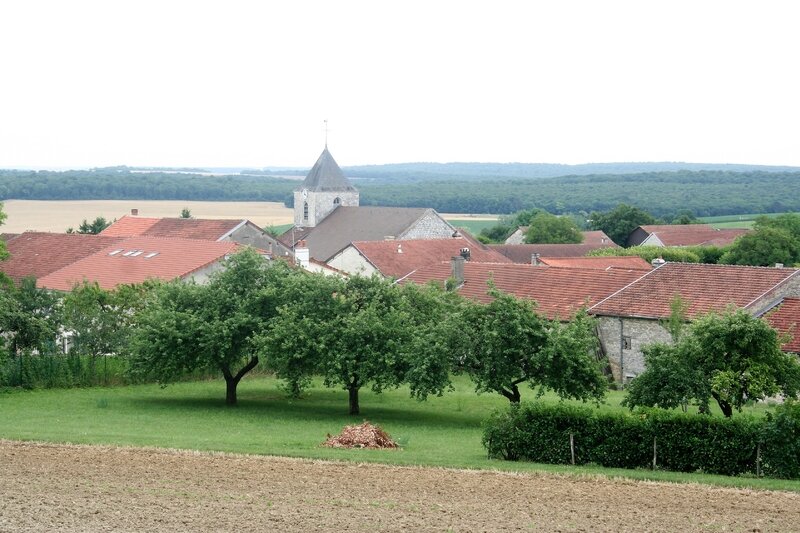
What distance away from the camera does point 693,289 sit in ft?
170

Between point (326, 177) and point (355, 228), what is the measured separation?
13.8 metres

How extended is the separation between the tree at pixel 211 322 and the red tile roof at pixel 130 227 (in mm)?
47780

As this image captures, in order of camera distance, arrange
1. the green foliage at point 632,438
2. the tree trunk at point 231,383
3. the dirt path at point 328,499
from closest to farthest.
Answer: the dirt path at point 328,499 < the green foliage at point 632,438 < the tree trunk at point 231,383

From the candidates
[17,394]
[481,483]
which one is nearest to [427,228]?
[17,394]

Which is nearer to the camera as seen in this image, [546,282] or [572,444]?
[572,444]

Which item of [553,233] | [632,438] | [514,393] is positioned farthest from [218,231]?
[632,438]

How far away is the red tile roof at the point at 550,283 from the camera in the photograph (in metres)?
54.2

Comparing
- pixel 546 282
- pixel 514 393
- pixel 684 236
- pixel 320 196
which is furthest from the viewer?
pixel 684 236

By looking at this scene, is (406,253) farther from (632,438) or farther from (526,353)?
(632,438)

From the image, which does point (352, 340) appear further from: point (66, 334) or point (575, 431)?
point (66, 334)

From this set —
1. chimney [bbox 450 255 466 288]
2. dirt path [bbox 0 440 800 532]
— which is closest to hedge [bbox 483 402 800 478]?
dirt path [bbox 0 440 800 532]

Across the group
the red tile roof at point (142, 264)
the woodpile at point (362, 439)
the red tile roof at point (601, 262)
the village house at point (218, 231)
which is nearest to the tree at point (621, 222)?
the red tile roof at point (601, 262)

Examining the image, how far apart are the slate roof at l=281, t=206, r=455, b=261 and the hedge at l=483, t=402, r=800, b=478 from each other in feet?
225

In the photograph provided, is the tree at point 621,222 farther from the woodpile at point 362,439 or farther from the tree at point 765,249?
the woodpile at point 362,439
